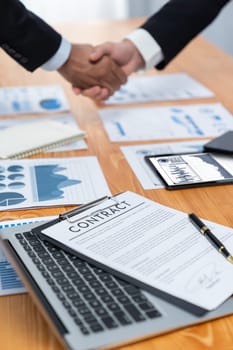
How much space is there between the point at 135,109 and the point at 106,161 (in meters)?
0.33

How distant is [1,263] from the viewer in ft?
2.54

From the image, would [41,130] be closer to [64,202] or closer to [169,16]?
[64,202]

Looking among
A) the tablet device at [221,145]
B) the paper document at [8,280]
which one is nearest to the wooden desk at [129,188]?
the paper document at [8,280]

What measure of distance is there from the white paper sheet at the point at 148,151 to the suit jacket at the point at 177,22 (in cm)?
54

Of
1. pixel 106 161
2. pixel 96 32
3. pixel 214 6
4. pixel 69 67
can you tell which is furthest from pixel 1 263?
pixel 96 32

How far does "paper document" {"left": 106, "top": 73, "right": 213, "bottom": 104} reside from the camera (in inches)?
58.4

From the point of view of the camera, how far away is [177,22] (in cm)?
166

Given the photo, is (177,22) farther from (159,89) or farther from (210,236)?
(210,236)

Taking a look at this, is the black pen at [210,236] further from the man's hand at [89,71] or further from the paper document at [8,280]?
the man's hand at [89,71]

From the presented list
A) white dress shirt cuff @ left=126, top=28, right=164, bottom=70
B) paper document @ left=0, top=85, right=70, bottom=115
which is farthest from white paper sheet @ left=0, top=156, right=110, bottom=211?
white dress shirt cuff @ left=126, top=28, right=164, bottom=70

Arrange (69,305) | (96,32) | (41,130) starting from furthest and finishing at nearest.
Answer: (96,32)
(41,130)
(69,305)

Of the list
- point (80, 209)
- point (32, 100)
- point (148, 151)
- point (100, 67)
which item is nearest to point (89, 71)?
point (100, 67)

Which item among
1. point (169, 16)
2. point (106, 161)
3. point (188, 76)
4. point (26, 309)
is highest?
point (169, 16)

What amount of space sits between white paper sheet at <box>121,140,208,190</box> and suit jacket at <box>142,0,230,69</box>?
54 centimetres
